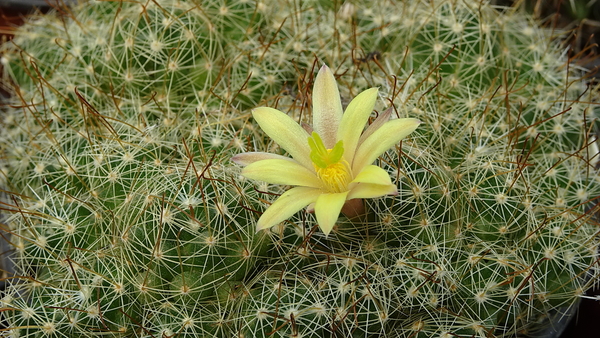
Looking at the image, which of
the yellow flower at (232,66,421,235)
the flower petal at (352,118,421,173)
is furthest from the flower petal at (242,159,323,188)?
the flower petal at (352,118,421,173)

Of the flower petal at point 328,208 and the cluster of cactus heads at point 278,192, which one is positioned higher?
the flower petal at point 328,208

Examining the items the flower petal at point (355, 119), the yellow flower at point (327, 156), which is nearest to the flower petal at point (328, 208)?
the yellow flower at point (327, 156)

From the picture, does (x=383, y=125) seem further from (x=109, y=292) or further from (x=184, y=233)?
(x=109, y=292)

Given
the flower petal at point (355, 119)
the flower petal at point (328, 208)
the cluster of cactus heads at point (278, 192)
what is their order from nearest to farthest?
the flower petal at point (328, 208)
the flower petal at point (355, 119)
the cluster of cactus heads at point (278, 192)

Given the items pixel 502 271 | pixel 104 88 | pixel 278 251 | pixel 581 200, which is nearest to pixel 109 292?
pixel 278 251

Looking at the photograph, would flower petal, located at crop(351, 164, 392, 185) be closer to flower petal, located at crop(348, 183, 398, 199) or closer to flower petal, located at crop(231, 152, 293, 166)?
flower petal, located at crop(348, 183, 398, 199)

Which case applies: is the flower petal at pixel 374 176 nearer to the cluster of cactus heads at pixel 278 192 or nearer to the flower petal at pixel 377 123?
the flower petal at pixel 377 123
